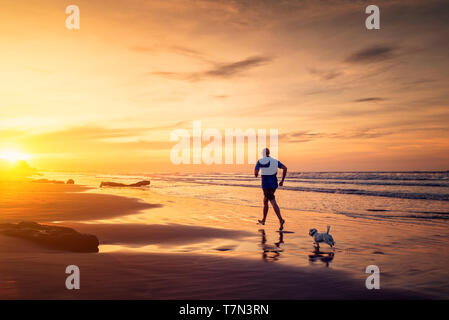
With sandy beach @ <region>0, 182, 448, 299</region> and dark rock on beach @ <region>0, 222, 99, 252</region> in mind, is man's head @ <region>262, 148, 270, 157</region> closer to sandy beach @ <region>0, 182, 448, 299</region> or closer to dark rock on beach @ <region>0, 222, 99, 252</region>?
sandy beach @ <region>0, 182, 448, 299</region>

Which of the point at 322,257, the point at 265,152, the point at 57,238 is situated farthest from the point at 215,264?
the point at 265,152

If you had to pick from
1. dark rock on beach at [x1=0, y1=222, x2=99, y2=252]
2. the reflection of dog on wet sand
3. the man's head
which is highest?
the man's head

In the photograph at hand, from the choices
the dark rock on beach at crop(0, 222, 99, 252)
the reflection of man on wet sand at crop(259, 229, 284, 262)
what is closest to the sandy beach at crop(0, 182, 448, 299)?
the reflection of man on wet sand at crop(259, 229, 284, 262)

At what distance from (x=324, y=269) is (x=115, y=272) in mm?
3946

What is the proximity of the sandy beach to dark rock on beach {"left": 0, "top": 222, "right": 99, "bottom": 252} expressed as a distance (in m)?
0.22

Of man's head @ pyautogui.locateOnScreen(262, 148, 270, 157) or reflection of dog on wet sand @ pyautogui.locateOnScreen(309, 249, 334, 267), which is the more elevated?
man's head @ pyautogui.locateOnScreen(262, 148, 270, 157)

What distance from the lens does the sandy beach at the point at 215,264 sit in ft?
15.5

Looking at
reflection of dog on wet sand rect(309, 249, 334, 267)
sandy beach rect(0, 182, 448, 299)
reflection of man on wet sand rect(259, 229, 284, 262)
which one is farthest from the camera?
reflection of man on wet sand rect(259, 229, 284, 262)

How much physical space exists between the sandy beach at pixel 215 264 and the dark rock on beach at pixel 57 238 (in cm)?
22

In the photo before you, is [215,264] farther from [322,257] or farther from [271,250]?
[322,257]

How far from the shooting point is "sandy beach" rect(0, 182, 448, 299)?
4711 mm

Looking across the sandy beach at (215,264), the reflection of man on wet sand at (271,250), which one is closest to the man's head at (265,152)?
the sandy beach at (215,264)
